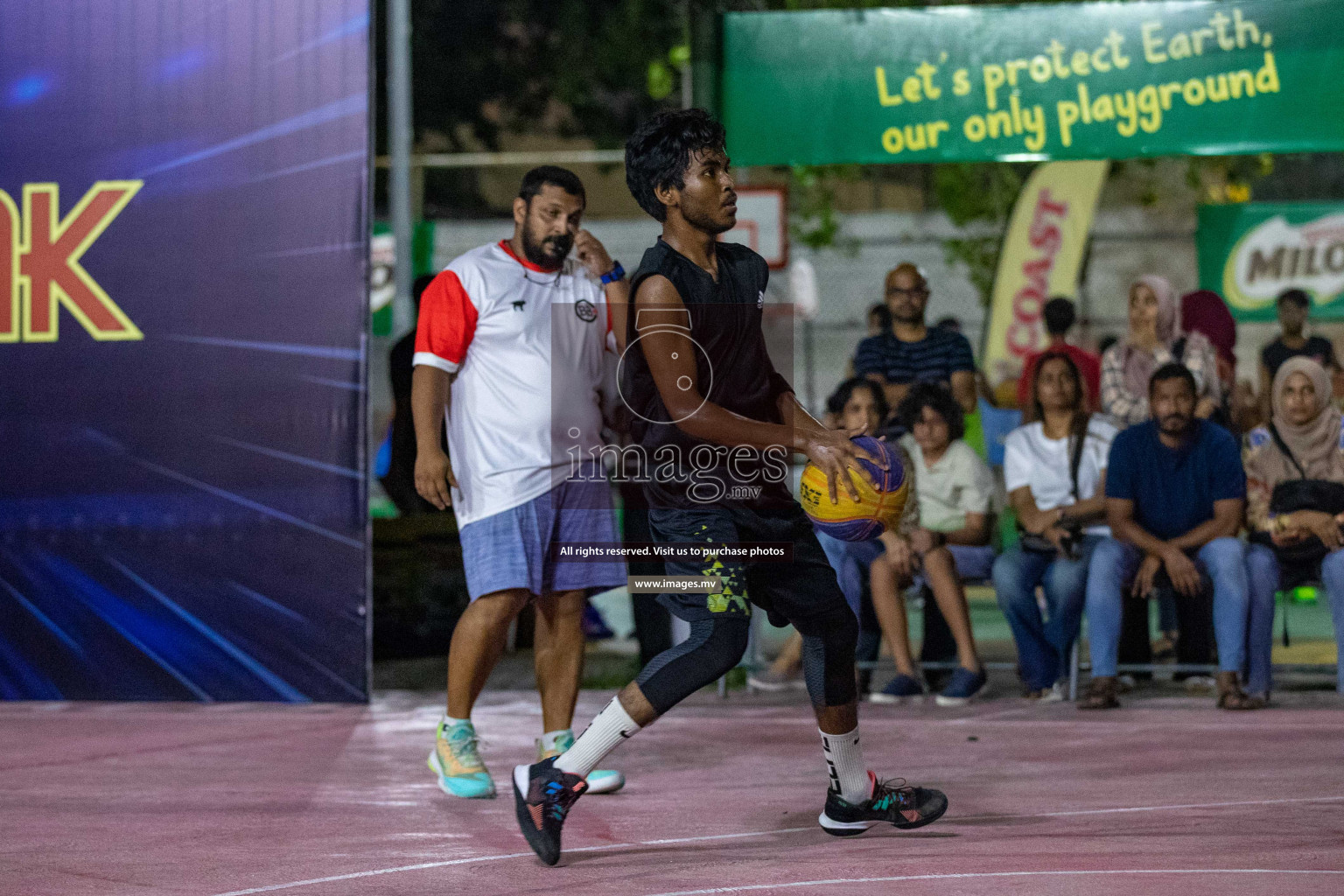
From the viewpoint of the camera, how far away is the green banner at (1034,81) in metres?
8.38

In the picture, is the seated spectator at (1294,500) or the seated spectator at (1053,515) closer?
the seated spectator at (1294,500)

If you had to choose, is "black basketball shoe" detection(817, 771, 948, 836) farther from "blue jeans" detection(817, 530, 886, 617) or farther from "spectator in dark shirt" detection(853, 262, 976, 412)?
"spectator in dark shirt" detection(853, 262, 976, 412)

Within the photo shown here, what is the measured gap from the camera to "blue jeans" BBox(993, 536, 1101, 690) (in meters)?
7.91

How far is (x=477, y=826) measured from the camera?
521cm

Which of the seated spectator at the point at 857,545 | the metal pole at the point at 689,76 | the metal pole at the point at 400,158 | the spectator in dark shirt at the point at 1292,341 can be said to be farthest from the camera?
the metal pole at the point at 400,158

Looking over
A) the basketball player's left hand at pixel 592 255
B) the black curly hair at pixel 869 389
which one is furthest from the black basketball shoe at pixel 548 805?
the black curly hair at pixel 869 389

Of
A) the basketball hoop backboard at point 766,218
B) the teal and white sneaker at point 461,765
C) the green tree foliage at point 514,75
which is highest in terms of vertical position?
the green tree foliage at point 514,75

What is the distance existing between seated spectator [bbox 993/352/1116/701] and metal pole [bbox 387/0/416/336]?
494cm

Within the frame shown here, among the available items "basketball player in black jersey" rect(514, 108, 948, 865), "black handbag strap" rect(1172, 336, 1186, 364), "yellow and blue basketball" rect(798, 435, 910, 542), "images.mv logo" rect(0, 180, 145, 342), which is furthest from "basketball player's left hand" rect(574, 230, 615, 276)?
"black handbag strap" rect(1172, 336, 1186, 364)

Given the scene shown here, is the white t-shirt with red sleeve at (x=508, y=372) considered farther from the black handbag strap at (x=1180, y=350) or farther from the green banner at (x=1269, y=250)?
the green banner at (x=1269, y=250)

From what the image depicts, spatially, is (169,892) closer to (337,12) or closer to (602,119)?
(337,12)

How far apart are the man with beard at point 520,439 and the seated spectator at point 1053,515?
9.47 feet

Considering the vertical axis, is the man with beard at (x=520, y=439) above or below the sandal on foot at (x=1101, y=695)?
above

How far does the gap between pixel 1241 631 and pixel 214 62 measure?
5.52 metres
